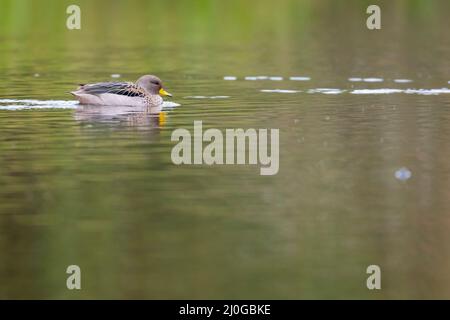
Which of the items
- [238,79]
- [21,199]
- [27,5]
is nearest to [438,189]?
[21,199]

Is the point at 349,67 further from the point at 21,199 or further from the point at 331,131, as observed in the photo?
the point at 21,199

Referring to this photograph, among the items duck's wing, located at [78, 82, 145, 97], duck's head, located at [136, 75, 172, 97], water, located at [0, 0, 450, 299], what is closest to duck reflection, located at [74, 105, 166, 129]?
water, located at [0, 0, 450, 299]

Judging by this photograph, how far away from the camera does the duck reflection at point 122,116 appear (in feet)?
69.2

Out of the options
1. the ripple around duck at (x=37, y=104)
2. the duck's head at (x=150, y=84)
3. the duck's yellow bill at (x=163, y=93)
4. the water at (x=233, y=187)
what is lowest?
the water at (x=233, y=187)

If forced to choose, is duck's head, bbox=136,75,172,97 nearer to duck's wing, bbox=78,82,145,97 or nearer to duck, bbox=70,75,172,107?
duck, bbox=70,75,172,107

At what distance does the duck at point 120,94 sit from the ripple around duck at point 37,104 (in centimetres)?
24

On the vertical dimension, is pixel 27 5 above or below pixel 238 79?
above

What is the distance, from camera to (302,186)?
15125mm

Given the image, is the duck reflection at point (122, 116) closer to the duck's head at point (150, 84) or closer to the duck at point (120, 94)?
the duck at point (120, 94)

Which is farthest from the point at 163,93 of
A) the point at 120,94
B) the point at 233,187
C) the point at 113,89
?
the point at 233,187

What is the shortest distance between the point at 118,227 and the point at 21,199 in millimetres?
1834

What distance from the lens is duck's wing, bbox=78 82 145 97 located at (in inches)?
917

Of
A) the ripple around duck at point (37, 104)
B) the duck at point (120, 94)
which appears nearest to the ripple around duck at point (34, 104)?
the ripple around duck at point (37, 104)

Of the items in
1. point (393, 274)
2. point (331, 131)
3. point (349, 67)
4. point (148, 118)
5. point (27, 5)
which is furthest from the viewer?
point (27, 5)
